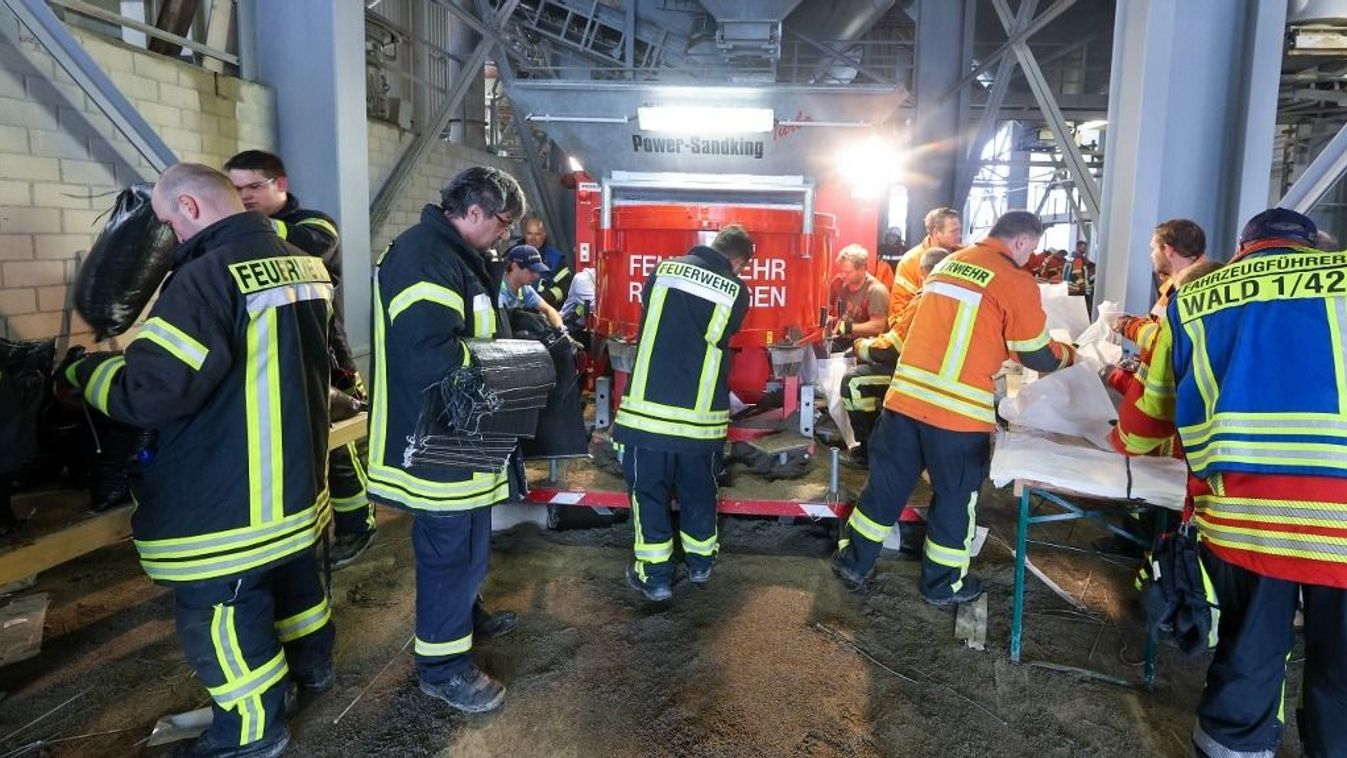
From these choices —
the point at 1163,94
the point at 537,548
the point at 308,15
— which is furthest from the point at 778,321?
the point at 308,15

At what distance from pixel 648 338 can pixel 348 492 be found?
5.50 feet

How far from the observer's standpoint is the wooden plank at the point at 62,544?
2.41 m

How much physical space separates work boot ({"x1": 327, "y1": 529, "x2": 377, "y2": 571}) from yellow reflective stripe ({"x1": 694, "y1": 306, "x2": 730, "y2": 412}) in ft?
5.99

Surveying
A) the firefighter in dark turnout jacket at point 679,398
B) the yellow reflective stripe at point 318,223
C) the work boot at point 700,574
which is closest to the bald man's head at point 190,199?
the yellow reflective stripe at point 318,223

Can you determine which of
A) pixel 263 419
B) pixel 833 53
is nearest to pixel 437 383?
pixel 263 419

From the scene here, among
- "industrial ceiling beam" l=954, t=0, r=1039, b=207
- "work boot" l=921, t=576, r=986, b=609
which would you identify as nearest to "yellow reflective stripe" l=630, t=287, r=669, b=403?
"work boot" l=921, t=576, r=986, b=609

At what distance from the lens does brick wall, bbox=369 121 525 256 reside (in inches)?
278

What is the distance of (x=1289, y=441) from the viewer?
7.16 ft

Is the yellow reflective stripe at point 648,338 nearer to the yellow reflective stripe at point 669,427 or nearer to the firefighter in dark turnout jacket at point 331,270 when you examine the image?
the yellow reflective stripe at point 669,427

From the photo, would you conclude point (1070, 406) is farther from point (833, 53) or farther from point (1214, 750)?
point (833, 53)

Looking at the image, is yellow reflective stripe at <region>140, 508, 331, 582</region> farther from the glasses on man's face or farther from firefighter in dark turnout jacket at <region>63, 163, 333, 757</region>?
the glasses on man's face

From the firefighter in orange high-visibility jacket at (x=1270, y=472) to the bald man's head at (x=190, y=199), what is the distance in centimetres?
289

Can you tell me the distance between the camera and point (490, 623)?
321cm

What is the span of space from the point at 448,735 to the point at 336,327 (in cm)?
202
